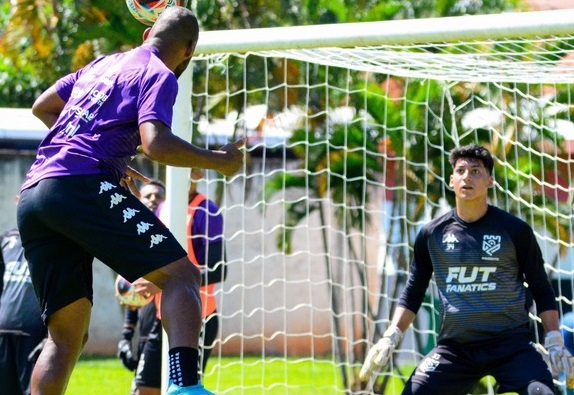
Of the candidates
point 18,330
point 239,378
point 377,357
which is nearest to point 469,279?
point 377,357

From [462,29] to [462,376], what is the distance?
2114 mm

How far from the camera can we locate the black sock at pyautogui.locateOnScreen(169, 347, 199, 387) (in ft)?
15.0

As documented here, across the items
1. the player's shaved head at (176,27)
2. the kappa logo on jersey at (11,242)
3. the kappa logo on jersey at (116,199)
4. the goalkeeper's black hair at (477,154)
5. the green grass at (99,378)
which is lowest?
the green grass at (99,378)

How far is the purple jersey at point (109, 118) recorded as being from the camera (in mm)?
4730

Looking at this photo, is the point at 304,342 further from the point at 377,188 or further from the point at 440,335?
the point at 440,335

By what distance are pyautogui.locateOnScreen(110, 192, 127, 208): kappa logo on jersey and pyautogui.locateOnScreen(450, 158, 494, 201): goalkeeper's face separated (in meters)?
2.37

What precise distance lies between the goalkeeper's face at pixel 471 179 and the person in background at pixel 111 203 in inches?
72.9

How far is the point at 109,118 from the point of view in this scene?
482 centimetres

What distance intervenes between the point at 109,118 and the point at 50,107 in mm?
705

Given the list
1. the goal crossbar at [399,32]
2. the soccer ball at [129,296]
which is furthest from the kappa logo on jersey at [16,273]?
the goal crossbar at [399,32]

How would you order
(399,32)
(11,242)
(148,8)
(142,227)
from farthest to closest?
(11,242)
(399,32)
(148,8)
(142,227)

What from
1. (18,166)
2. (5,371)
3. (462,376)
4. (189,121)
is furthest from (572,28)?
(18,166)

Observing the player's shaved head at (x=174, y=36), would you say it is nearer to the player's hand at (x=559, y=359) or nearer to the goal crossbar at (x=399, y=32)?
the goal crossbar at (x=399, y=32)

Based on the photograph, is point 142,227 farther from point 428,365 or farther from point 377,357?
point 428,365
